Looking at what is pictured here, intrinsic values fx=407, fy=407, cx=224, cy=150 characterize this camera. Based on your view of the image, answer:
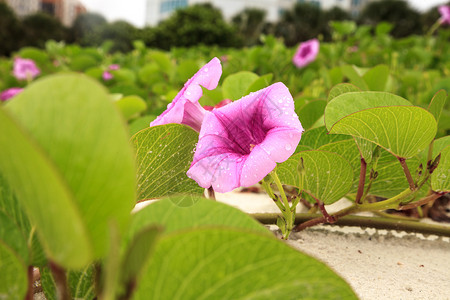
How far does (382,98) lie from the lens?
532 millimetres

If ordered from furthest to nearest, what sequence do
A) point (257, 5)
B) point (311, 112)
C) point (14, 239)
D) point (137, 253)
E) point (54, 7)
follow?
point (54, 7) → point (257, 5) → point (311, 112) → point (14, 239) → point (137, 253)

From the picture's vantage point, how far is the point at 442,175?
0.61 meters

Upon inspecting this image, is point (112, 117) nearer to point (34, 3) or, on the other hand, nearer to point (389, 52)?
point (389, 52)

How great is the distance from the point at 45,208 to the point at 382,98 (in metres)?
0.44

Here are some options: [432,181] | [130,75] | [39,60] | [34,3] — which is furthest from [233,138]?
[34,3]

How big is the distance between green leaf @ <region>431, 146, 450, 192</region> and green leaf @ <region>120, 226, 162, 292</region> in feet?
1.68

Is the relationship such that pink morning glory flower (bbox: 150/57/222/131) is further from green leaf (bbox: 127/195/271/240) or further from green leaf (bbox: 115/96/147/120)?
green leaf (bbox: 115/96/147/120)

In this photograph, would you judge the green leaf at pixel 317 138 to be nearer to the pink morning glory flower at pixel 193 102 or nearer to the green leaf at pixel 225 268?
the pink morning glory flower at pixel 193 102

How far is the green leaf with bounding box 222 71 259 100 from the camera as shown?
2.68ft

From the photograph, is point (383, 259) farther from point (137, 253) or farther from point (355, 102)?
point (137, 253)

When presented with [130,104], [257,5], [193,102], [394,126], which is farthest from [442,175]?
[257,5]

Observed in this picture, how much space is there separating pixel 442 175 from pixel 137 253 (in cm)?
53

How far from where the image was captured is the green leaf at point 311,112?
31.8 inches

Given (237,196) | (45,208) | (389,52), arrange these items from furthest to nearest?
(389,52) < (237,196) < (45,208)
